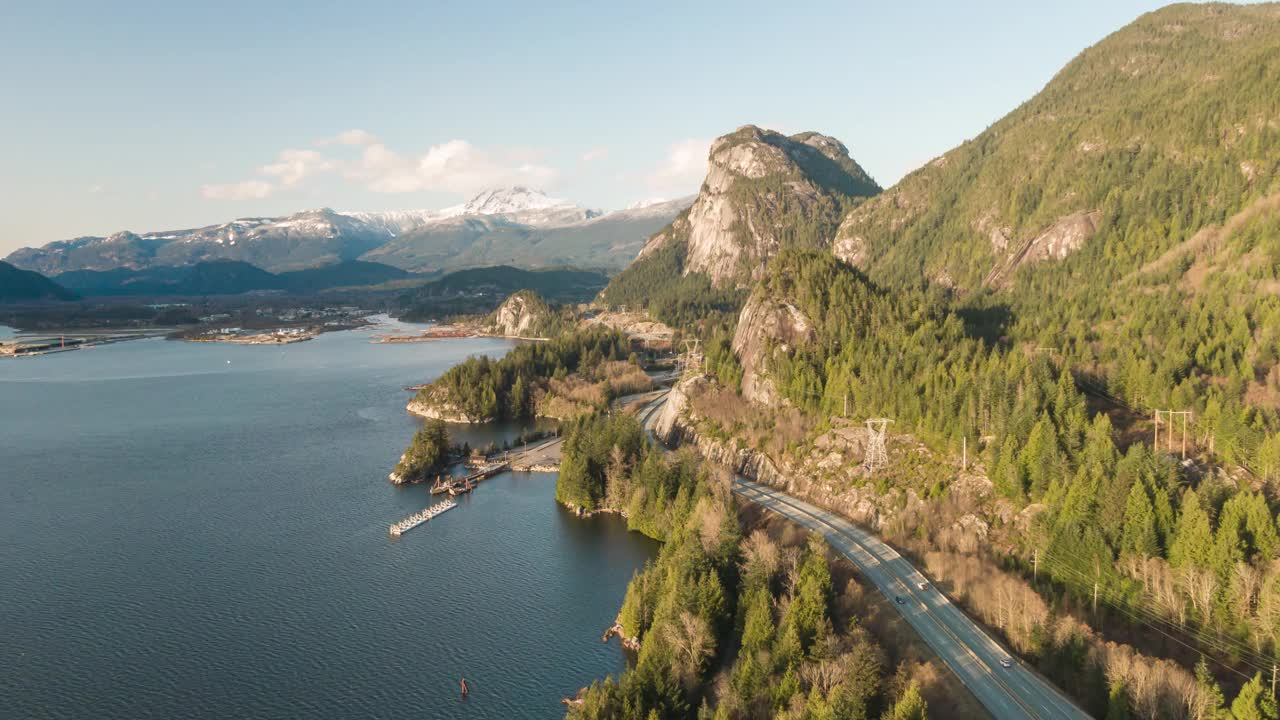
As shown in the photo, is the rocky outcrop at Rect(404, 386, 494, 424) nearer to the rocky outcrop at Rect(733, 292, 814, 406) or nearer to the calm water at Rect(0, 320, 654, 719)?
the calm water at Rect(0, 320, 654, 719)

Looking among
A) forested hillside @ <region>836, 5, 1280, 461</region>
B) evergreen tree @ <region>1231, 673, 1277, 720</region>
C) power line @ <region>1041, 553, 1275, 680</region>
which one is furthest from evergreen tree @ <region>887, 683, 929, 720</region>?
forested hillside @ <region>836, 5, 1280, 461</region>

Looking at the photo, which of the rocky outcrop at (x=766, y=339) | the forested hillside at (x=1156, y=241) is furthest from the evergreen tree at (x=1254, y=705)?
the rocky outcrop at (x=766, y=339)

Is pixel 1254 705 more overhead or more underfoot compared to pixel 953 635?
more overhead

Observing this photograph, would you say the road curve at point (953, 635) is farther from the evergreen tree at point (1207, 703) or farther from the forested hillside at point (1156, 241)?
the forested hillside at point (1156, 241)

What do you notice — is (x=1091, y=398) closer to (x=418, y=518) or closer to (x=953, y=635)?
(x=953, y=635)

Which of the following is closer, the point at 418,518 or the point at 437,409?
the point at 418,518

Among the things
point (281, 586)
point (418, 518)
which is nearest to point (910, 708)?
point (281, 586)

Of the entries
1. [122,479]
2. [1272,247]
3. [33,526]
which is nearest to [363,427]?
[122,479]
